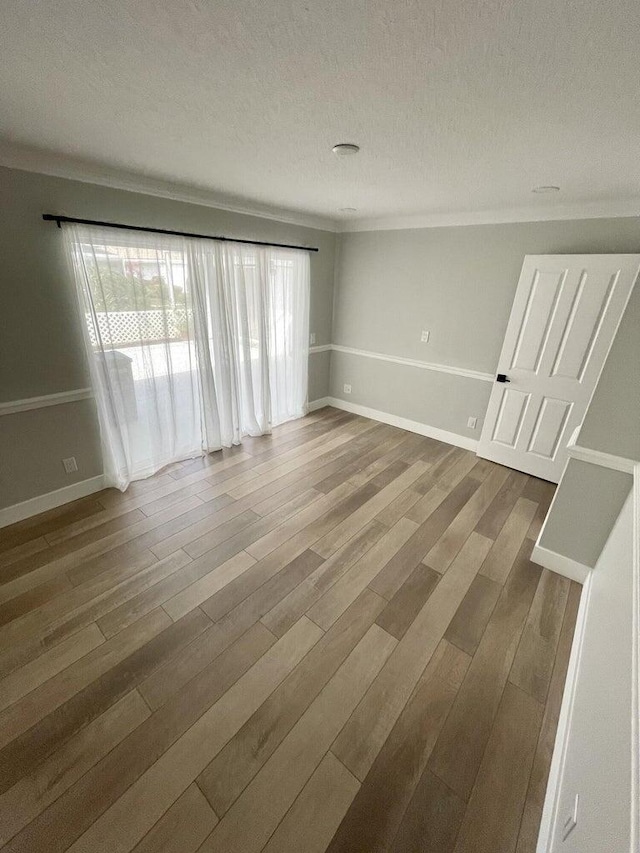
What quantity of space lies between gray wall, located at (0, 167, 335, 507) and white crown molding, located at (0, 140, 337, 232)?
4 centimetres

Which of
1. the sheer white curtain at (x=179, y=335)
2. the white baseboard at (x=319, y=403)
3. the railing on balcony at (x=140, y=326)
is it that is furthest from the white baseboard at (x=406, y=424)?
the railing on balcony at (x=140, y=326)

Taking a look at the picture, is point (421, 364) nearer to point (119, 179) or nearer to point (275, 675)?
point (119, 179)

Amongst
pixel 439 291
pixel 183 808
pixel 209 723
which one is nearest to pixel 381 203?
pixel 439 291

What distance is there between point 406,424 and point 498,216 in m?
2.22

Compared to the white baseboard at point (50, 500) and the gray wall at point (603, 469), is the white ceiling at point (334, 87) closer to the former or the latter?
the gray wall at point (603, 469)

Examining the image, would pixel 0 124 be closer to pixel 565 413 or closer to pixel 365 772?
pixel 365 772

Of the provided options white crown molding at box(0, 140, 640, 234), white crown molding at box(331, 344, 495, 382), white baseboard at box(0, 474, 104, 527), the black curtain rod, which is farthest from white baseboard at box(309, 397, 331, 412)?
white baseboard at box(0, 474, 104, 527)

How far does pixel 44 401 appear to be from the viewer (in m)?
2.30

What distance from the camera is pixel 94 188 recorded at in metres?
2.21

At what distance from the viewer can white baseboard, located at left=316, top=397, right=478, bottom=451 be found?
12.2 feet

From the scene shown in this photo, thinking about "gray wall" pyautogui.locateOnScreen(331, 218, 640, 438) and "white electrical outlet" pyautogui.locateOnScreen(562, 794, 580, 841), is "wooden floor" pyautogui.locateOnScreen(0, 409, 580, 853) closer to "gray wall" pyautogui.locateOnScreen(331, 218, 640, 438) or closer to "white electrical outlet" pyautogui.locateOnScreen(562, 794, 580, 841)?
"white electrical outlet" pyautogui.locateOnScreen(562, 794, 580, 841)

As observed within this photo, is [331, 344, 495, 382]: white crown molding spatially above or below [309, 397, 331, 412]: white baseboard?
above

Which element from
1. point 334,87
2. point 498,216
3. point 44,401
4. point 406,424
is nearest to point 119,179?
point 44,401

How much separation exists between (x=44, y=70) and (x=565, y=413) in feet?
12.3
